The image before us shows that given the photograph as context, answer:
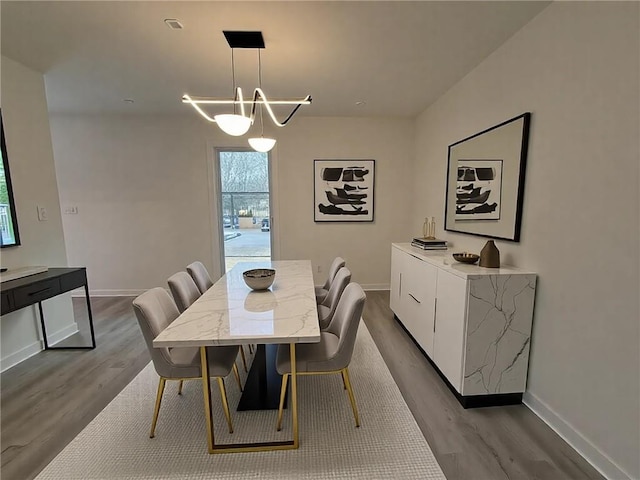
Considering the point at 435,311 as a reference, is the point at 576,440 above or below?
below

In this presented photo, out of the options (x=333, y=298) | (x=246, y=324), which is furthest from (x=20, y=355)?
(x=333, y=298)

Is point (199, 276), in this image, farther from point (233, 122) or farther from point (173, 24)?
point (173, 24)

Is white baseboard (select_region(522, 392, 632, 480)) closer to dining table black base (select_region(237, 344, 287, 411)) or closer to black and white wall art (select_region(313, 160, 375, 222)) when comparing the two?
dining table black base (select_region(237, 344, 287, 411))

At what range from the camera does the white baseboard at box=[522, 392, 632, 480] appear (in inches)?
56.1

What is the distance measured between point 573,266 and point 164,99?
4.01m

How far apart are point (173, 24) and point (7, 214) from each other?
2086 mm

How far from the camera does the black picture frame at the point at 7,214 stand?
240 centimetres

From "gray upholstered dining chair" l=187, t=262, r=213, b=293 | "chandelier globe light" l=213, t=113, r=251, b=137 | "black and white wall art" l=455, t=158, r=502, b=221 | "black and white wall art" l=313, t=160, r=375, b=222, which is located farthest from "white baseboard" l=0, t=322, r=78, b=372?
"black and white wall art" l=455, t=158, r=502, b=221

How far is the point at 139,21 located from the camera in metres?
1.91

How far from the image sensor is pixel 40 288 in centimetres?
229

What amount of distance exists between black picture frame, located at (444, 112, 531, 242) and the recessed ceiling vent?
2359 millimetres

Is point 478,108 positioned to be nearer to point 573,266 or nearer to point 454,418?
point 573,266

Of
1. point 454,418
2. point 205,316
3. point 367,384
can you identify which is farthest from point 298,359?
point 454,418

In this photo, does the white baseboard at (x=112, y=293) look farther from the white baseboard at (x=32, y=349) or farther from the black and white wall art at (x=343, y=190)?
the black and white wall art at (x=343, y=190)
